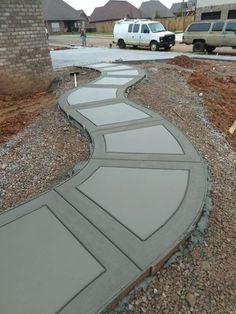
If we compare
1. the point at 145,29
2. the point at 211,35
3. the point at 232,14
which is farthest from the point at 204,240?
the point at 232,14

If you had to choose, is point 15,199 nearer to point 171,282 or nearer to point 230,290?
point 171,282

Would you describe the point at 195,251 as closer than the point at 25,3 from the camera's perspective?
Yes

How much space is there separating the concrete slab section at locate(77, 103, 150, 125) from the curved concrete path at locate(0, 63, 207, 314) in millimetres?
698

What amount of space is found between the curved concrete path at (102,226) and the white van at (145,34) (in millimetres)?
15700

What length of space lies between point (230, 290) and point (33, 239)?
5.06ft

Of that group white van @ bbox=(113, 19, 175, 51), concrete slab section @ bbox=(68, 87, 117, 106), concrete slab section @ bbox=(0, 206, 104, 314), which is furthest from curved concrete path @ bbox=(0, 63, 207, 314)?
white van @ bbox=(113, 19, 175, 51)

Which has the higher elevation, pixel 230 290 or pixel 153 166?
pixel 153 166

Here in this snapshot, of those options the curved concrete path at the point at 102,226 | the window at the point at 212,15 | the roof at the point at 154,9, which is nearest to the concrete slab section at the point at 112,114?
the curved concrete path at the point at 102,226

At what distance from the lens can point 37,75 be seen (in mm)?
7770

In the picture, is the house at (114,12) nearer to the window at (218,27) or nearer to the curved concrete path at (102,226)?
the window at (218,27)

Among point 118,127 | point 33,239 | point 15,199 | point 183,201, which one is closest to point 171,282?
point 183,201

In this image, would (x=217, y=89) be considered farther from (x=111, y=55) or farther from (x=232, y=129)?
(x=111, y=55)

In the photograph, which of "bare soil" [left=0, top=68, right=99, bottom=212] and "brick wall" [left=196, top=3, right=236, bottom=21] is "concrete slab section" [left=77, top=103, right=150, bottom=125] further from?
"brick wall" [left=196, top=3, right=236, bottom=21]

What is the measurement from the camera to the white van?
689 inches
